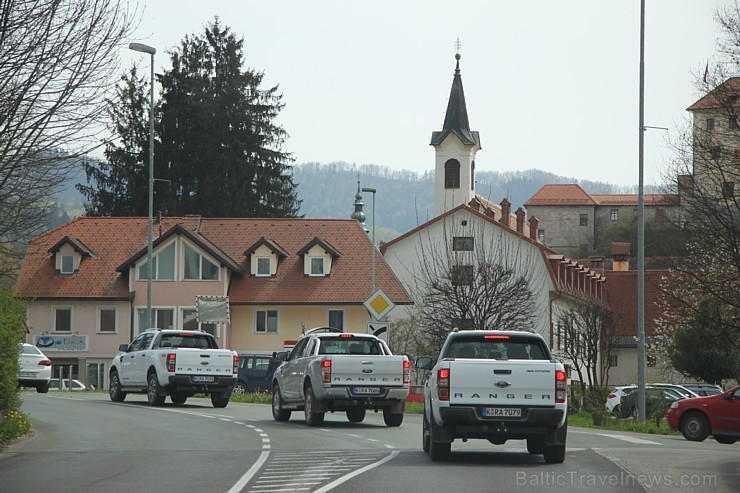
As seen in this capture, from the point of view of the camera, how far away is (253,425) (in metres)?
24.4

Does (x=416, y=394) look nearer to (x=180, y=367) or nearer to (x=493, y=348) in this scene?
(x=180, y=367)

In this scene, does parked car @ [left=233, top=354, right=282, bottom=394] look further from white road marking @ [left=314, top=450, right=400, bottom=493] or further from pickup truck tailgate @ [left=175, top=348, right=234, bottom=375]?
white road marking @ [left=314, top=450, right=400, bottom=493]

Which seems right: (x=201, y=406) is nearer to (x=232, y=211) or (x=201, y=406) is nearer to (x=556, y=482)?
(x=556, y=482)

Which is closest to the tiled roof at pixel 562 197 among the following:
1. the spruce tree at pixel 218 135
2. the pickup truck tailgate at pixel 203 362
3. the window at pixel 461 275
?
the spruce tree at pixel 218 135

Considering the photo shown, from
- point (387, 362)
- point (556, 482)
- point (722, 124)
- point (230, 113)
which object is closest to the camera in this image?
point (556, 482)

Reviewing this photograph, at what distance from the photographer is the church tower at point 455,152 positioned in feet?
337

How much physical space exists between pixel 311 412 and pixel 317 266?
4403 cm

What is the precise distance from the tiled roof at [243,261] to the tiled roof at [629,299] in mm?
20936

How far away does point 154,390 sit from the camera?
31.5m

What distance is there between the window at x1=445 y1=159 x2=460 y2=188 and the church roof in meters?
2.13

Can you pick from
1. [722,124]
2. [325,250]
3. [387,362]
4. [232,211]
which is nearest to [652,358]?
[325,250]

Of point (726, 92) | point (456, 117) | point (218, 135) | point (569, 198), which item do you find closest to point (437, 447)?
point (726, 92)

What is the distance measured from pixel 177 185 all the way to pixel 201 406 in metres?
45.5

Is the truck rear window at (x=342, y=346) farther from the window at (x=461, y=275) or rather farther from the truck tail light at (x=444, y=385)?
the window at (x=461, y=275)
